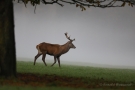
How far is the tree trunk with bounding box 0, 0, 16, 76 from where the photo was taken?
5.46 m

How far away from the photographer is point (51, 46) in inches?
388

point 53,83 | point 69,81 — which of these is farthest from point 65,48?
point 53,83

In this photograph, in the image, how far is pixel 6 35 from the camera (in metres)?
5.48

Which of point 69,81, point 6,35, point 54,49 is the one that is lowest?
point 69,81

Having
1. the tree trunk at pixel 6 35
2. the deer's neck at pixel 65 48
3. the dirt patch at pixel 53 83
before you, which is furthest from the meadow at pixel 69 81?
the deer's neck at pixel 65 48

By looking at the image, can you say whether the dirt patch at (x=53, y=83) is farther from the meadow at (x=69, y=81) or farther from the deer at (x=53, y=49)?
the deer at (x=53, y=49)

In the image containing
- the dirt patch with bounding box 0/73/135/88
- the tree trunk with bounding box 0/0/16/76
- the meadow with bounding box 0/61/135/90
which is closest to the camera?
the meadow with bounding box 0/61/135/90

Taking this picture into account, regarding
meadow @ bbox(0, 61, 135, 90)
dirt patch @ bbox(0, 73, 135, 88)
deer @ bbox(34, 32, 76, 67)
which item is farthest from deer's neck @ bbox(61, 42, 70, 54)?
dirt patch @ bbox(0, 73, 135, 88)

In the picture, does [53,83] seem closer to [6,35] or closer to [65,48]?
[6,35]

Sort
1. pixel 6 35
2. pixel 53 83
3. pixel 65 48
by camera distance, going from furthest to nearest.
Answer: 1. pixel 65 48
2. pixel 6 35
3. pixel 53 83

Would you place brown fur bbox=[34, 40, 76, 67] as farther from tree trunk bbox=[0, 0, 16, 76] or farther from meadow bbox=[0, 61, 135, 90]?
tree trunk bbox=[0, 0, 16, 76]

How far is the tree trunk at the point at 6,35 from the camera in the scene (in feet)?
17.9

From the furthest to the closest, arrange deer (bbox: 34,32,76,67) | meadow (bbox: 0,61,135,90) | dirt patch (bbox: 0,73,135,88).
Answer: deer (bbox: 34,32,76,67), dirt patch (bbox: 0,73,135,88), meadow (bbox: 0,61,135,90)

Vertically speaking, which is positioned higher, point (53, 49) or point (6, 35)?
point (6, 35)
